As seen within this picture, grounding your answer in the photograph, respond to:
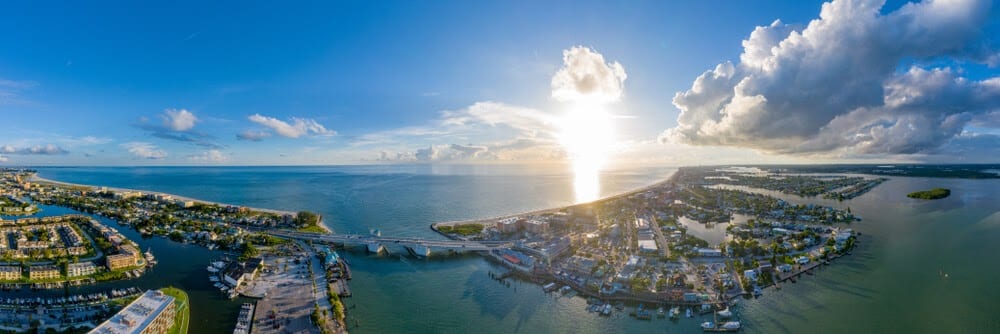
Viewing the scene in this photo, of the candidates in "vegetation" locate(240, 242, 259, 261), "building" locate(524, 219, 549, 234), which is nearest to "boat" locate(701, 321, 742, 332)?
"building" locate(524, 219, 549, 234)

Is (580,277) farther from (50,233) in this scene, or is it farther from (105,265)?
(50,233)

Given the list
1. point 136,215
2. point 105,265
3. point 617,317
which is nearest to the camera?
point 617,317

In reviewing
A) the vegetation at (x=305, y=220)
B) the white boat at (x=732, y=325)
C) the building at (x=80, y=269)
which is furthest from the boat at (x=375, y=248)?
the white boat at (x=732, y=325)

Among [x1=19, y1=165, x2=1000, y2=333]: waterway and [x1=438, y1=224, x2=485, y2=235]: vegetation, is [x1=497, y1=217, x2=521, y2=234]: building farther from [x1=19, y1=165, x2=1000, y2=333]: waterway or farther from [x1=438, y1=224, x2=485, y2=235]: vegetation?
[x1=19, y1=165, x2=1000, y2=333]: waterway

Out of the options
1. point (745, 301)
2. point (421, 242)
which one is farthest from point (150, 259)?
point (745, 301)

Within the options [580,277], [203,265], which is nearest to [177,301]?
[203,265]

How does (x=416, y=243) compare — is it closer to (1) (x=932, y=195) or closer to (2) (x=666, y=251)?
(2) (x=666, y=251)
